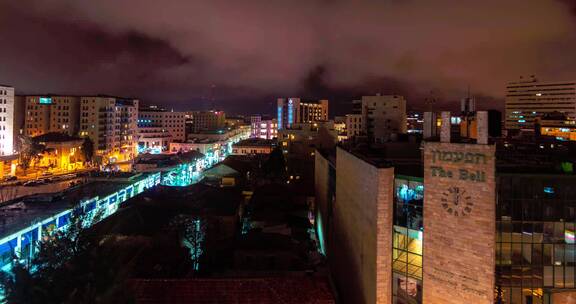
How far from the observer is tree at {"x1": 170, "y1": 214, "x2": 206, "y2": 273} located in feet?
72.4

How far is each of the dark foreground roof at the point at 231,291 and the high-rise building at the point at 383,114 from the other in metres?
54.6

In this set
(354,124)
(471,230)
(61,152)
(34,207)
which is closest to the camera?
(471,230)

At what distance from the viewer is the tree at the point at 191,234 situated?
22055mm

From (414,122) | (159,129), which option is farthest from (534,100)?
(159,129)

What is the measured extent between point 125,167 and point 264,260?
51.8 metres

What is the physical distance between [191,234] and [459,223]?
15.8 meters

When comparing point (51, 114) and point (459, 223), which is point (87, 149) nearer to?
point (51, 114)

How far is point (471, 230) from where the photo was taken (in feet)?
36.0

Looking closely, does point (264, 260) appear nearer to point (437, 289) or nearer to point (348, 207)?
point (348, 207)

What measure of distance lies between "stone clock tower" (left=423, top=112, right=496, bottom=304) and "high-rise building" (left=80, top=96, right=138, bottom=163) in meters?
76.1

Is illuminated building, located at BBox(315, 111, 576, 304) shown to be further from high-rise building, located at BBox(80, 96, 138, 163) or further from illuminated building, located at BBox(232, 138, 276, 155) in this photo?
high-rise building, located at BBox(80, 96, 138, 163)

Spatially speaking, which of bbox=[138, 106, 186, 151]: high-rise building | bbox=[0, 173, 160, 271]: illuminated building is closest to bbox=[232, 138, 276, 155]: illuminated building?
bbox=[138, 106, 186, 151]: high-rise building

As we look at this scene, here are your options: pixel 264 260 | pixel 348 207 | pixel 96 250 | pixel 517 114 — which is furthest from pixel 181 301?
pixel 517 114

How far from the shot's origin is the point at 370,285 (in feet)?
42.8
